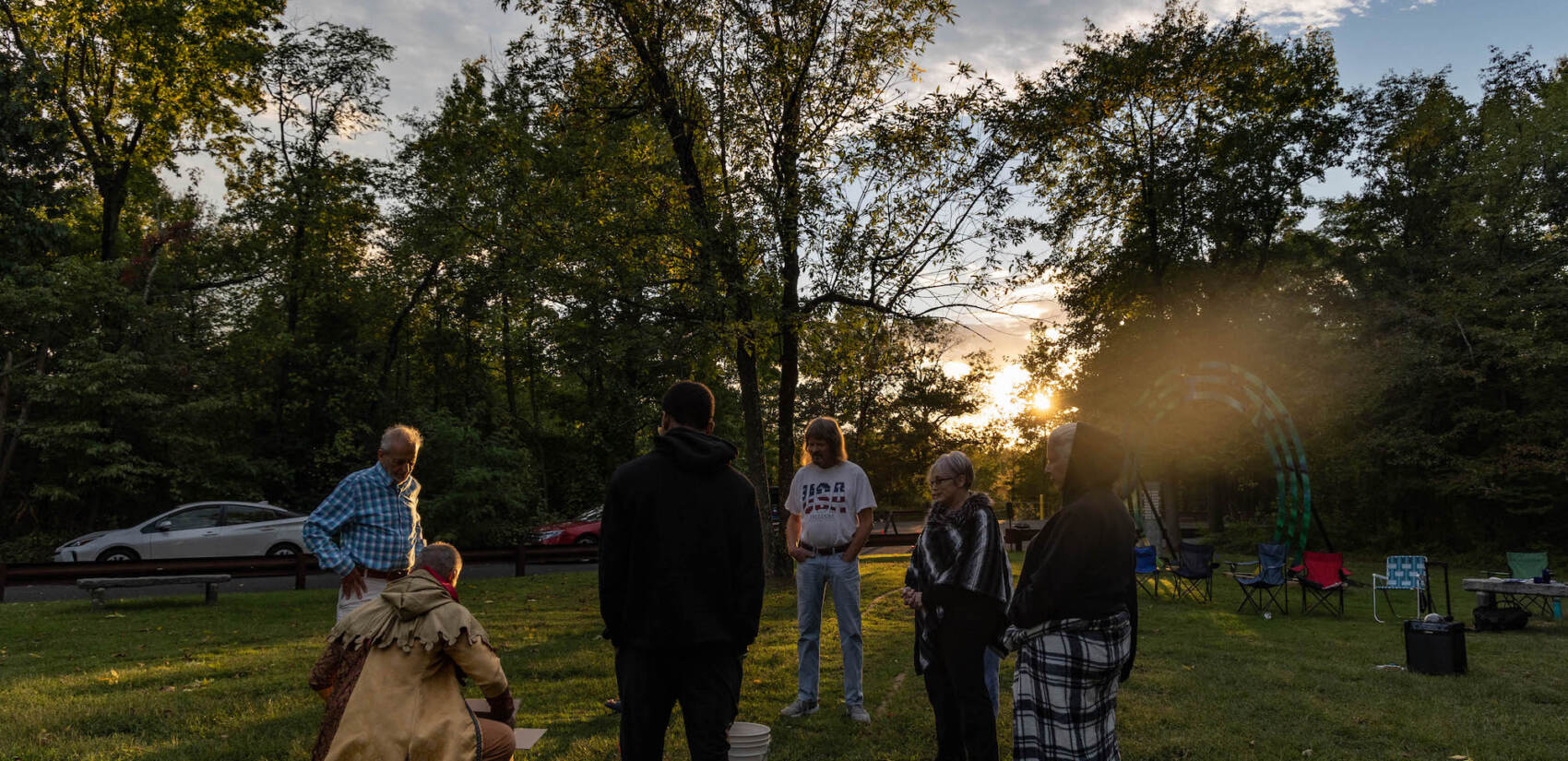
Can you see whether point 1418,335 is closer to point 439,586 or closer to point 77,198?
point 439,586

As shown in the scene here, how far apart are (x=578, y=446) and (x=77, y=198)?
1428 centimetres

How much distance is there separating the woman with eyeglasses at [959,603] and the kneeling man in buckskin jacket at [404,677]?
84.7 inches

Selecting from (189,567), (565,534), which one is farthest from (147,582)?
(565,534)

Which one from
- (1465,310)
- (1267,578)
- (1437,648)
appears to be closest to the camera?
(1437,648)

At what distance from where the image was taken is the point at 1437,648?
25.4ft

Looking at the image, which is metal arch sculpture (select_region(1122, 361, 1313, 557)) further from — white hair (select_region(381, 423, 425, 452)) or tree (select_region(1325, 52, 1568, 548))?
white hair (select_region(381, 423, 425, 452))

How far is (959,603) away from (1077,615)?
39.9 inches

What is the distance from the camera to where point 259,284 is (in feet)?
88.5

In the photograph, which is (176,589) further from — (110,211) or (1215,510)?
(1215,510)

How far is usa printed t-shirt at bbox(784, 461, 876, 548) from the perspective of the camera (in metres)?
5.38

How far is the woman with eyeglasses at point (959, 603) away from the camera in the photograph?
4.04 m

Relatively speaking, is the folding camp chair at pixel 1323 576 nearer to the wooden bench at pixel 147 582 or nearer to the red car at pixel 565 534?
the red car at pixel 565 534

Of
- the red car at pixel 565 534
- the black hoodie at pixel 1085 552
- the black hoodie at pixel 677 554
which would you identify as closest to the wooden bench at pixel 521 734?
the black hoodie at pixel 677 554

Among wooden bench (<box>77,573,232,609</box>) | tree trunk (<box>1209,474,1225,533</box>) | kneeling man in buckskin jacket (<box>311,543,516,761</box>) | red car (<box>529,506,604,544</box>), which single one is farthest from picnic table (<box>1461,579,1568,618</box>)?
tree trunk (<box>1209,474,1225,533</box>)
